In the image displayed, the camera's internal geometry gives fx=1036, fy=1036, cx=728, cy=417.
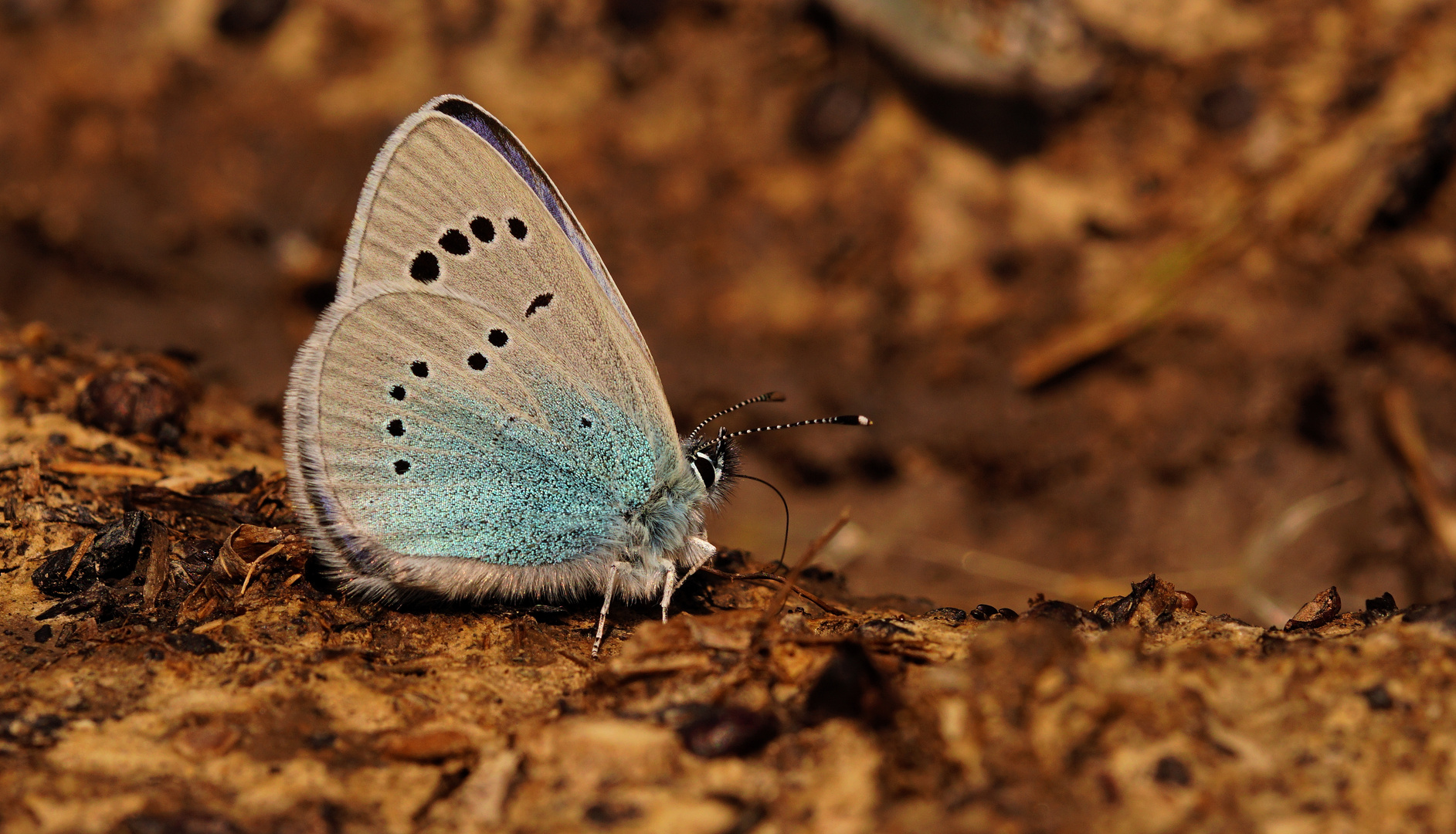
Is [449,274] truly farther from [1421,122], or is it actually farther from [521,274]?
[1421,122]

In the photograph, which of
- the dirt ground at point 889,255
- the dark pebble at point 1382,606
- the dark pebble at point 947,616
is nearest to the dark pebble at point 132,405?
the dirt ground at point 889,255

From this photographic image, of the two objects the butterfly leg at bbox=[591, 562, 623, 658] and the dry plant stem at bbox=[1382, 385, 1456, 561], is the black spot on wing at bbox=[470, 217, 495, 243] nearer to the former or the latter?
the butterfly leg at bbox=[591, 562, 623, 658]

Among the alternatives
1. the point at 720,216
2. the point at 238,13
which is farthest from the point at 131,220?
the point at 720,216

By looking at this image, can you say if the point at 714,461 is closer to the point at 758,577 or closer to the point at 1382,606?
the point at 758,577

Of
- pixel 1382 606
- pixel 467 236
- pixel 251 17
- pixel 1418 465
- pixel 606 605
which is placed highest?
pixel 251 17

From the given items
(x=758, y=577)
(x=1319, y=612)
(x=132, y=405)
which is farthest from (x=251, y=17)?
(x=1319, y=612)

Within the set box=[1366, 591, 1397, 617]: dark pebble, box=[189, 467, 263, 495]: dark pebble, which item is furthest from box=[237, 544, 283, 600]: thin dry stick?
box=[1366, 591, 1397, 617]: dark pebble
